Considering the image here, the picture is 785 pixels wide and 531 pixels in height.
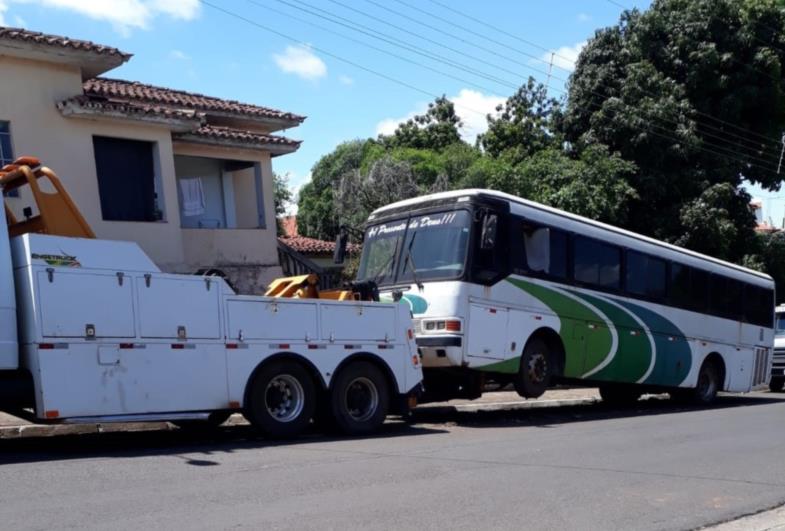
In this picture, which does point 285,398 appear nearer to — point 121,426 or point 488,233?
point 121,426

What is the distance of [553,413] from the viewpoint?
1603 cm

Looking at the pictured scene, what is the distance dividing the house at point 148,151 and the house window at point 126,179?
0.02m

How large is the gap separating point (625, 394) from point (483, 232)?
806cm

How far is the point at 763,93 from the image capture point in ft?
94.3

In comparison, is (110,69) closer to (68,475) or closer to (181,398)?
(181,398)

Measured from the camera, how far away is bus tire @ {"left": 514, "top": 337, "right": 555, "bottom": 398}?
43.5 ft

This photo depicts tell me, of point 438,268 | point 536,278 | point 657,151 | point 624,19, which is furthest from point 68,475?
point 624,19

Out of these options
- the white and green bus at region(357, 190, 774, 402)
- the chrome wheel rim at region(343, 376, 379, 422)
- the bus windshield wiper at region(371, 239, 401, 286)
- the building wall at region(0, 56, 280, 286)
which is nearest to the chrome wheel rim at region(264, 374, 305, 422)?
the chrome wheel rim at region(343, 376, 379, 422)

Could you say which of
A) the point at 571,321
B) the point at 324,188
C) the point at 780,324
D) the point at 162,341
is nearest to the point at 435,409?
the point at 571,321

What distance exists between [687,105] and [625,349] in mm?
14649

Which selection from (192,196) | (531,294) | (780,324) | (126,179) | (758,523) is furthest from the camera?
(780,324)

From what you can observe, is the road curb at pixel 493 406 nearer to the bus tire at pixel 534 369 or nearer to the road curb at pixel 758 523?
the bus tire at pixel 534 369

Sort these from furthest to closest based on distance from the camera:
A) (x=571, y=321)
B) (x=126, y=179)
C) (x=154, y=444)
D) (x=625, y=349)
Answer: (x=126, y=179), (x=625, y=349), (x=571, y=321), (x=154, y=444)

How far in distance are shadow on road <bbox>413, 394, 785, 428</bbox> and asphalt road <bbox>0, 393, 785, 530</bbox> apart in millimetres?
1604
